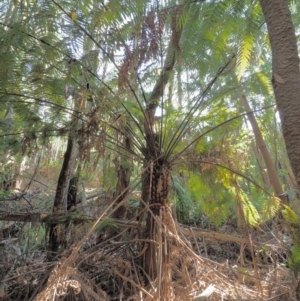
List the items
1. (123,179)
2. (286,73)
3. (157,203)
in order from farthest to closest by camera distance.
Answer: (123,179)
(157,203)
(286,73)

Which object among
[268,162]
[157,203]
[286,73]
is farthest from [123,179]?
[268,162]

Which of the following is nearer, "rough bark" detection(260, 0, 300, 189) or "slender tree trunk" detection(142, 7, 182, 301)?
"rough bark" detection(260, 0, 300, 189)

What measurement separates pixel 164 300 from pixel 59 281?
0.49m

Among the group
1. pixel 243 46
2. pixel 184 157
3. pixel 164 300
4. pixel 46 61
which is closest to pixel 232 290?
pixel 164 300

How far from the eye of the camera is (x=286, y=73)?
4.43 feet

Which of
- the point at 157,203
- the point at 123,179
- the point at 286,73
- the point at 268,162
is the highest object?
the point at 268,162

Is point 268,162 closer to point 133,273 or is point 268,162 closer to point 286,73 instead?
point 133,273

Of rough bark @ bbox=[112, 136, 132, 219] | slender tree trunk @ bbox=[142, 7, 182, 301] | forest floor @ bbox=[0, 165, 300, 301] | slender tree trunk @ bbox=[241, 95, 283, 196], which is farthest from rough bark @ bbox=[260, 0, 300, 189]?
slender tree trunk @ bbox=[241, 95, 283, 196]

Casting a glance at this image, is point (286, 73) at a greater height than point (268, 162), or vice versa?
point (268, 162)

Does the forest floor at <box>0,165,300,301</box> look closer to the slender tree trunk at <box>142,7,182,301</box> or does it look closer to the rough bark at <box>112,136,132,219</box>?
the slender tree trunk at <box>142,7,182,301</box>

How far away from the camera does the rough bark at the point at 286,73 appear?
4.15ft

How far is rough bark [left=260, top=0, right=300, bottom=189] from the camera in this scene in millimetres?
1266

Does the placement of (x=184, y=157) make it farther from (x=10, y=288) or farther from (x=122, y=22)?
(x=10, y=288)

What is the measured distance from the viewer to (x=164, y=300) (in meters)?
1.45
